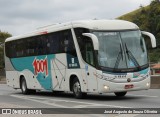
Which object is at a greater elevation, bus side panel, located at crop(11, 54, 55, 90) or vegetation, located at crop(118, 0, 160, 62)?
vegetation, located at crop(118, 0, 160, 62)

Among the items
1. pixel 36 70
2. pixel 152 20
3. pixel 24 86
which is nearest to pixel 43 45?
pixel 36 70

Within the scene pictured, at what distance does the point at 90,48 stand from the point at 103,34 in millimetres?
764

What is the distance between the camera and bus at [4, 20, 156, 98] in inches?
707

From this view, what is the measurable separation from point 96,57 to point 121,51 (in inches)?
40.7

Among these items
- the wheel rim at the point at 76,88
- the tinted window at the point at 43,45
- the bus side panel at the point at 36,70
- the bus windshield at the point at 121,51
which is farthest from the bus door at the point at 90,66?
the bus side panel at the point at 36,70

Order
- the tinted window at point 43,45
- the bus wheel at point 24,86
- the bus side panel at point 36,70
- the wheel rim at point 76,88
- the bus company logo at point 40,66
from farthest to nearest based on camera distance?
the bus wheel at point 24,86, the bus company logo at point 40,66, the bus side panel at point 36,70, the tinted window at point 43,45, the wheel rim at point 76,88

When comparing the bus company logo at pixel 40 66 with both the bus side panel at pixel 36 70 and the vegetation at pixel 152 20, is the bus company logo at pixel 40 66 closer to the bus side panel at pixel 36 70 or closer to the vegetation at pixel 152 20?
the bus side panel at pixel 36 70

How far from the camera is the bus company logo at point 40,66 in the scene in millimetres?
23075

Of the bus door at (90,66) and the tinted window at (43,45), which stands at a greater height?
the tinted window at (43,45)

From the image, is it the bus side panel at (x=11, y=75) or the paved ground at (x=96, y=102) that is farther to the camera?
the bus side panel at (x=11, y=75)

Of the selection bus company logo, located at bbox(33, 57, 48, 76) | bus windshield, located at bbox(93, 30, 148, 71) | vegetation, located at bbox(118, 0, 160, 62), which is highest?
vegetation, located at bbox(118, 0, 160, 62)

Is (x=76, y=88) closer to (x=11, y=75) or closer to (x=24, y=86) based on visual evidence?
(x=24, y=86)

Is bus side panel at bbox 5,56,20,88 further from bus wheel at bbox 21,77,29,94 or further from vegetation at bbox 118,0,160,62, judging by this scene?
vegetation at bbox 118,0,160,62

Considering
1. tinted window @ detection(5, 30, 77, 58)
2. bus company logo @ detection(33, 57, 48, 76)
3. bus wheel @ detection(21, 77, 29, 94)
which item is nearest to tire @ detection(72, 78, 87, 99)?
tinted window @ detection(5, 30, 77, 58)
